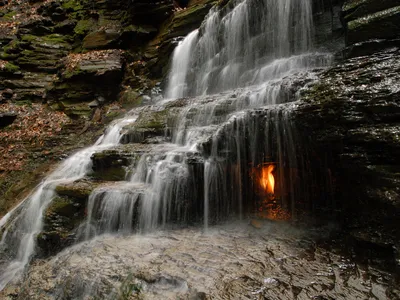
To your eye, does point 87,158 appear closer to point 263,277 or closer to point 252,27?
point 263,277

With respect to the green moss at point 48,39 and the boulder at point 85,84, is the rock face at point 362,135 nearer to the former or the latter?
the boulder at point 85,84

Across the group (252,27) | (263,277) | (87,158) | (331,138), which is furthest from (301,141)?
(252,27)

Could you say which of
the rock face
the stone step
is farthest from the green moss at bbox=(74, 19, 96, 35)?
the rock face

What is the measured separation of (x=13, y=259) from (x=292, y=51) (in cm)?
1016

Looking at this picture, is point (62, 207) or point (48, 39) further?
point (48, 39)

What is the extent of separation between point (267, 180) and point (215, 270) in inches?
110

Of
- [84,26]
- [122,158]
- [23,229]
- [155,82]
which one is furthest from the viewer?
[84,26]

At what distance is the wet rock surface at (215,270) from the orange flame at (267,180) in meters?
0.99

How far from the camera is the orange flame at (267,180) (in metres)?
5.66

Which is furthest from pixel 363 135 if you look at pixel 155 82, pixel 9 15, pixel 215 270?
Answer: pixel 9 15

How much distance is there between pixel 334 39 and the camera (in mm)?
8148

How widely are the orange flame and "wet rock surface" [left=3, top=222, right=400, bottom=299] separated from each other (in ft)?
3.24

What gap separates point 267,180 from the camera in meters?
5.74

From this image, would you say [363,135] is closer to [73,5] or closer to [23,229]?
[23,229]
